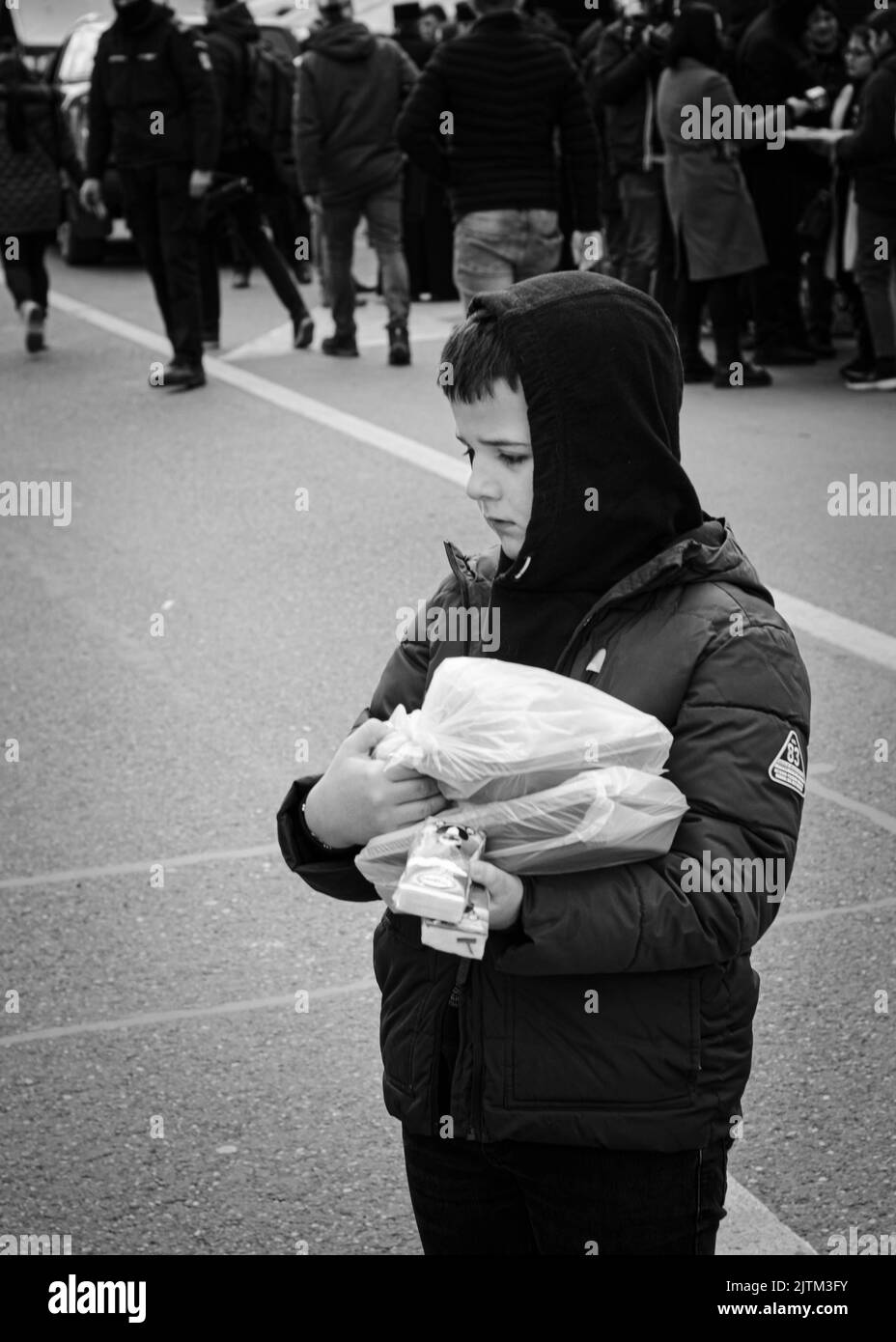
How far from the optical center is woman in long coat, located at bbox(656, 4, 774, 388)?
1034 centimetres

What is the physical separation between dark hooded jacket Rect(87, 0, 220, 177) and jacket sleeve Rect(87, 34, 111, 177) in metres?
0.07

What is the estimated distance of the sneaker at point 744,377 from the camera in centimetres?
1070

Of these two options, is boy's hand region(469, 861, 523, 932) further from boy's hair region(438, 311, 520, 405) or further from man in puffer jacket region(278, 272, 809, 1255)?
boy's hair region(438, 311, 520, 405)

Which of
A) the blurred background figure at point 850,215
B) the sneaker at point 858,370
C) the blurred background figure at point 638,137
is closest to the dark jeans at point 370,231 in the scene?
the blurred background figure at point 638,137

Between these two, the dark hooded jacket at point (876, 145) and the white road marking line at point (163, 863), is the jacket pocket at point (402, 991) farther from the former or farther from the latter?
the dark hooded jacket at point (876, 145)

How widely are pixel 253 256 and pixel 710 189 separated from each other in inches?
132

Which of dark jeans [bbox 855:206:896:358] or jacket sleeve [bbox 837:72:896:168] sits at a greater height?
jacket sleeve [bbox 837:72:896:168]

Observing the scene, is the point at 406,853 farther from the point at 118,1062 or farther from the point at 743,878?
the point at 118,1062

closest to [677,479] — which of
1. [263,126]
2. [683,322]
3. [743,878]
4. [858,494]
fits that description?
[743,878]

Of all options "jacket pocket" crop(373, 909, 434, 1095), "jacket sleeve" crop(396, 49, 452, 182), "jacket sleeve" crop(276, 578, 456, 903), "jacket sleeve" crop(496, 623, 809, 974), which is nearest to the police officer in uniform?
"jacket sleeve" crop(396, 49, 452, 182)

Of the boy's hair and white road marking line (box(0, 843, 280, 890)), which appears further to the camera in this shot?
white road marking line (box(0, 843, 280, 890))

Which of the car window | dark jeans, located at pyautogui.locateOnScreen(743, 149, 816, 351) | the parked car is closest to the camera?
dark jeans, located at pyautogui.locateOnScreen(743, 149, 816, 351)

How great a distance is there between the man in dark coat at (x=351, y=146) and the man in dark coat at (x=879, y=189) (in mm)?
2949

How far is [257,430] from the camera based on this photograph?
9.80m
